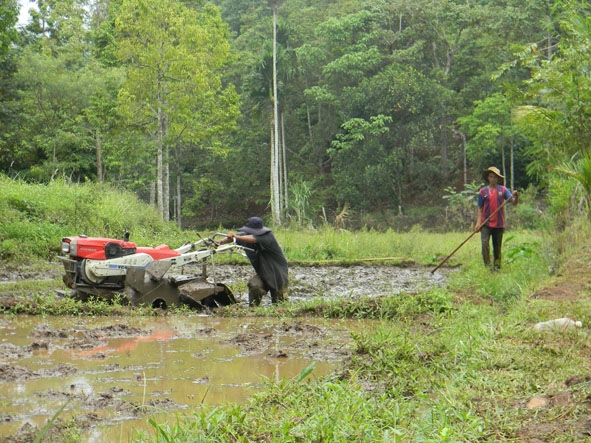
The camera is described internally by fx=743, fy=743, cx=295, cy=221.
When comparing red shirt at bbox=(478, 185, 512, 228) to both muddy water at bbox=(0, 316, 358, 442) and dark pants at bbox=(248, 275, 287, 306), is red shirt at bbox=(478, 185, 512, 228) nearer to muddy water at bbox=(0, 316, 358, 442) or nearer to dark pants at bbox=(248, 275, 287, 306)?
dark pants at bbox=(248, 275, 287, 306)

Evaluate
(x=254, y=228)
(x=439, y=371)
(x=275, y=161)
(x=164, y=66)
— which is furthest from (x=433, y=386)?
(x=275, y=161)

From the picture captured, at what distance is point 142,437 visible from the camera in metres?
4.04

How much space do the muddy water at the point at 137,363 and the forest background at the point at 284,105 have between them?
13.6 meters

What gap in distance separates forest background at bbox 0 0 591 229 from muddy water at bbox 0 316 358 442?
44.7 feet

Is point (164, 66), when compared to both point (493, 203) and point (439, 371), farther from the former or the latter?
point (439, 371)

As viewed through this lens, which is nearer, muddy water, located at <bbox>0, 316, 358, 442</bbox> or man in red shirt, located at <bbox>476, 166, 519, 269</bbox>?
muddy water, located at <bbox>0, 316, 358, 442</bbox>

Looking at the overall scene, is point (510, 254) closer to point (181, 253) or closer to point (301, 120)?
point (181, 253)

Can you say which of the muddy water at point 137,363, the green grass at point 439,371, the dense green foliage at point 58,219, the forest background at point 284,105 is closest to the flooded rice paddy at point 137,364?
Result: the muddy water at point 137,363

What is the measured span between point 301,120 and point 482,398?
130ft

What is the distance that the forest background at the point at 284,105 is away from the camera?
29453 mm

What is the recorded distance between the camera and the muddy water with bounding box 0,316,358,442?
4926 millimetres

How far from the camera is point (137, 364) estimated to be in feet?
21.5

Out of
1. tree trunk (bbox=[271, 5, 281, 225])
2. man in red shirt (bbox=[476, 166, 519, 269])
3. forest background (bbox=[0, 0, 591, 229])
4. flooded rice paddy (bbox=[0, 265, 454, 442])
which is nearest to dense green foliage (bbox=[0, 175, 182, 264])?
forest background (bbox=[0, 0, 591, 229])

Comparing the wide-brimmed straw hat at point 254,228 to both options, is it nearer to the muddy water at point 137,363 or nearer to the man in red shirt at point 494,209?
the muddy water at point 137,363
